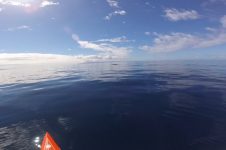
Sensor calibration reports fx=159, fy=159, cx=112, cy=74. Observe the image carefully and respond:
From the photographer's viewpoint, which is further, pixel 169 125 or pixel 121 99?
pixel 121 99

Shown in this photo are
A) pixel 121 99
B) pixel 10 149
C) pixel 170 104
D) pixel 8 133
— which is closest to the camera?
pixel 10 149

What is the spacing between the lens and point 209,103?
710 inches

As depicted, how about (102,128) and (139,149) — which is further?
(102,128)

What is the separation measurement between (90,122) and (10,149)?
228 inches

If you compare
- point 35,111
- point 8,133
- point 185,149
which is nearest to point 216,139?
point 185,149

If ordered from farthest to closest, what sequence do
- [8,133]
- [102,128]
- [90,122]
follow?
[90,122] < [102,128] < [8,133]

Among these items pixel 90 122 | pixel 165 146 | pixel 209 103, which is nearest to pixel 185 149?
pixel 165 146

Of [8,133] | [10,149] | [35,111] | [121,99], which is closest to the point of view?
[10,149]

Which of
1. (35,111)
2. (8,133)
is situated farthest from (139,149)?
(35,111)

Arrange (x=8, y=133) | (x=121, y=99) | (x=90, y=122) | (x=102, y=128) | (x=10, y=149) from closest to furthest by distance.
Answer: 1. (x=10, y=149)
2. (x=8, y=133)
3. (x=102, y=128)
4. (x=90, y=122)
5. (x=121, y=99)

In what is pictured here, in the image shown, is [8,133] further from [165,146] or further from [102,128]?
[165,146]

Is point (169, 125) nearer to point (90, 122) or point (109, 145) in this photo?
point (109, 145)

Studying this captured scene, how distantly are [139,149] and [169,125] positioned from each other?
4.19 m

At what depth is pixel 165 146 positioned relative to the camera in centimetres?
1009
